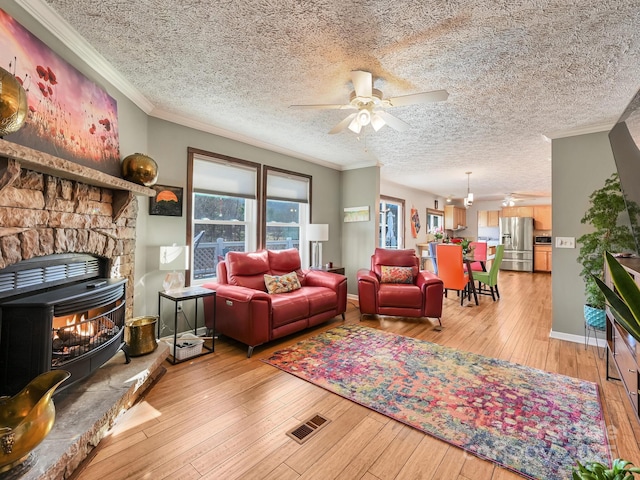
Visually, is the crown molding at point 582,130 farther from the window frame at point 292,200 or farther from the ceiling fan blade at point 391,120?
the window frame at point 292,200

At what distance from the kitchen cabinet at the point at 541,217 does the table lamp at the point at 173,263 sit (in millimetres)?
10052

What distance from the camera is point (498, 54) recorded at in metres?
2.03

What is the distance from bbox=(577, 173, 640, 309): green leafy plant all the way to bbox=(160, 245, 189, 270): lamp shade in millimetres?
4133

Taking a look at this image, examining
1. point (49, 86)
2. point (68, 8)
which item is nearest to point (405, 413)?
point (49, 86)

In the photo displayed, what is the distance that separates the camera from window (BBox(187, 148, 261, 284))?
358cm

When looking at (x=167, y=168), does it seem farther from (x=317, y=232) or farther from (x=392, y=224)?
(x=392, y=224)

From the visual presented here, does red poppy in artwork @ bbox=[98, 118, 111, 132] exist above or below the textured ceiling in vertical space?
below

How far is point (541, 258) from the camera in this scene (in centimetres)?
891

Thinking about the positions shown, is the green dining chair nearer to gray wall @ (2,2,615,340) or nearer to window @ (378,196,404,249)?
gray wall @ (2,2,615,340)

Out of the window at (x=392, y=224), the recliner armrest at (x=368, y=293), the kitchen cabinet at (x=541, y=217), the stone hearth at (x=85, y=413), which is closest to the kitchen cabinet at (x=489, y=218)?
the kitchen cabinet at (x=541, y=217)

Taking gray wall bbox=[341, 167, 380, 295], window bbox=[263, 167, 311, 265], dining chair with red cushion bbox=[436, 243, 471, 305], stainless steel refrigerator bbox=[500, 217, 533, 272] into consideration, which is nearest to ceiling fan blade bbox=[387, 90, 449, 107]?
window bbox=[263, 167, 311, 265]

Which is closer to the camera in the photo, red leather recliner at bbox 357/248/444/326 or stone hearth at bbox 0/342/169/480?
stone hearth at bbox 0/342/169/480

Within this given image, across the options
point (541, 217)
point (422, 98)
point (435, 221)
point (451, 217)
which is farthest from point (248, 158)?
point (541, 217)

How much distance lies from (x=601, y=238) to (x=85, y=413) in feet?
15.4
